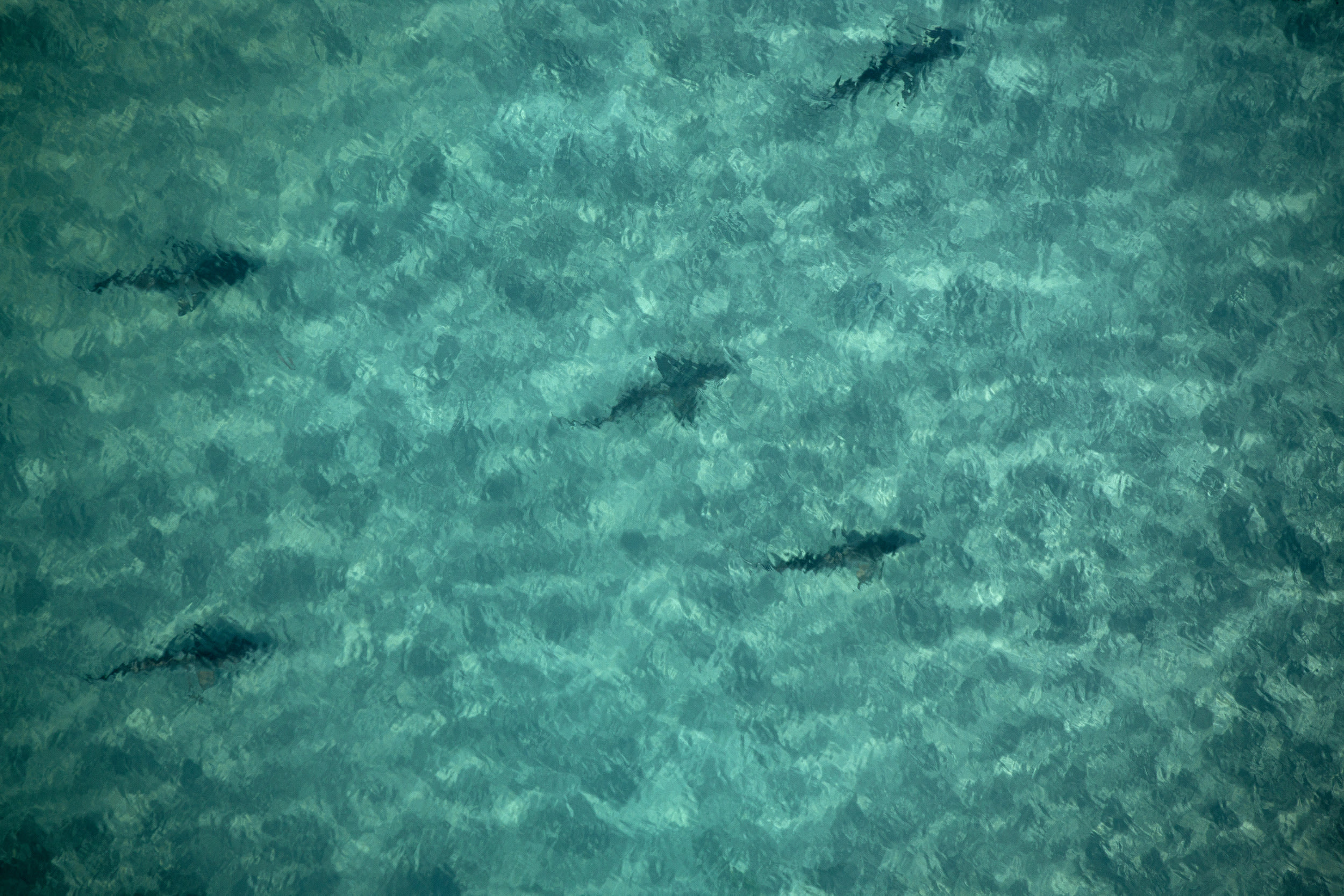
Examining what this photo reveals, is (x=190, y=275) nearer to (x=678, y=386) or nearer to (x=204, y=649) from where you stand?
(x=204, y=649)

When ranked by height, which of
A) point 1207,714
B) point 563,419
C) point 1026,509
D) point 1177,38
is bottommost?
point 1207,714

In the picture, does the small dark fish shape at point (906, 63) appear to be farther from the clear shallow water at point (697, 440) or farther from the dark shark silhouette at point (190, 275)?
the dark shark silhouette at point (190, 275)

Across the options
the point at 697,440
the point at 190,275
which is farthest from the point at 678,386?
the point at 190,275

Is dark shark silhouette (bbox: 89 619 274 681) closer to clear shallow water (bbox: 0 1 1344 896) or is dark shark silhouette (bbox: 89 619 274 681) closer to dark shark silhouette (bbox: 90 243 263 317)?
clear shallow water (bbox: 0 1 1344 896)

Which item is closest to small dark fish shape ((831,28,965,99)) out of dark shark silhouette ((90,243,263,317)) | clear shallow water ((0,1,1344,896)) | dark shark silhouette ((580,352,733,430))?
clear shallow water ((0,1,1344,896))

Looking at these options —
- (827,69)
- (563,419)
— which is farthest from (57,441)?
(827,69)

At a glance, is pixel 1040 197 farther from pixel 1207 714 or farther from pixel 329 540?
pixel 329 540
